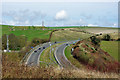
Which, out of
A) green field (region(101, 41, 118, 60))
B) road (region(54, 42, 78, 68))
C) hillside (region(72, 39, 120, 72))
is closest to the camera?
road (region(54, 42, 78, 68))

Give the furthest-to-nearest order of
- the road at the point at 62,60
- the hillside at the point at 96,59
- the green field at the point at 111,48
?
the green field at the point at 111,48, the hillside at the point at 96,59, the road at the point at 62,60

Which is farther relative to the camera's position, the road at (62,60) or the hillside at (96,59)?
the hillside at (96,59)

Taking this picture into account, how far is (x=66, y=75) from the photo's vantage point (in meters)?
4.82

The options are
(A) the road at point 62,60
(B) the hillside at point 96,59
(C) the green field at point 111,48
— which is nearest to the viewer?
(A) the road at point 62,60

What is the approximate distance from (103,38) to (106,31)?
3537 millimetres

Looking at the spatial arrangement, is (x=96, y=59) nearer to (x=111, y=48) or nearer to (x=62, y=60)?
(x=111, y=48)

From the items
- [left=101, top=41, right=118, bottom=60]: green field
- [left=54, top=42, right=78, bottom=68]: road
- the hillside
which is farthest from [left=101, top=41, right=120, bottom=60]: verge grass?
[left=54, top=42, right=78, bottom=68]: road

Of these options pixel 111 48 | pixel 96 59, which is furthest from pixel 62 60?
pixel 111 48

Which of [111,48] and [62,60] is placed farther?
[111,48]

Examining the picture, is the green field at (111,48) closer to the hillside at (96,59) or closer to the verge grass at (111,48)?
the verge grass at (111,48)

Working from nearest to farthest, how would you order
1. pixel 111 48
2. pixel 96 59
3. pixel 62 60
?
1. pixel 62 60
2. pixel 96 59
3. pixel 111 48

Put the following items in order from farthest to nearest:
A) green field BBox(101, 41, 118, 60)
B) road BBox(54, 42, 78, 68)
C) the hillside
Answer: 1. green field BBox(101, 41, 118, 60)
2. the hillside
3. road BBox(54, 42, 78, 68)

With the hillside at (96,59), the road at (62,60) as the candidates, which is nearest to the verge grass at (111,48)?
the hillside at (96,59)

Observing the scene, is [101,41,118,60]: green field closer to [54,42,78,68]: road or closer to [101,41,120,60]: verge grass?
[101,41,120,60]: verge grass
